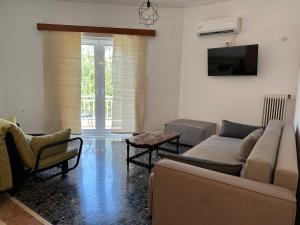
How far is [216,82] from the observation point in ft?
15.3

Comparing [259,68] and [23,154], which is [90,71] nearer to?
[23,154]

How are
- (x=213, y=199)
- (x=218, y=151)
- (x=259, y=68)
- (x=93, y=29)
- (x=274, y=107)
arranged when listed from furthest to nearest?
(x=93, y=29) → (x=259, y=68) → (x=274, y=107) → (x=218, y=151) → (x=213, y=199)

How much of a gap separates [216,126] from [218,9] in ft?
7.50

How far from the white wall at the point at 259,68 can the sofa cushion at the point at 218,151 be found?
1238 mm

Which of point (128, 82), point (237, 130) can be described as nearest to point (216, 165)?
point (237, 130)

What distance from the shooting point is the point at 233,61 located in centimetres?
425

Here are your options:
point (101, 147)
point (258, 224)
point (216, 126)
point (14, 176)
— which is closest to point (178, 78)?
point (216, 126)

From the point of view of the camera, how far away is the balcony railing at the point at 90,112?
492cm

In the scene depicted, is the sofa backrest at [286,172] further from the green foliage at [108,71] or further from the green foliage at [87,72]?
the green foliage at [87,72]

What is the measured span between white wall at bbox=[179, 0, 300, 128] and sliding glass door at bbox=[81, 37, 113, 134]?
162 centimetres

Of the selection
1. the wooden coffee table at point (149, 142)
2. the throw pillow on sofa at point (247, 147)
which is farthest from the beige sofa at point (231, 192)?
the wooden coffee table at point (149, 142)

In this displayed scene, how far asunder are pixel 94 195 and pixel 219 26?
358cm

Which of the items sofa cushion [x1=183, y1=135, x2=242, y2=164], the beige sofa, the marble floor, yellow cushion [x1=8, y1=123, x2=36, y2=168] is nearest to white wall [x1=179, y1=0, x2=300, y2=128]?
sofa cushion [x1=183, y1=135, x2=242, y2=164]

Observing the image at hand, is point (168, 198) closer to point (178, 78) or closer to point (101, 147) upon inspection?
point (101, 147)
